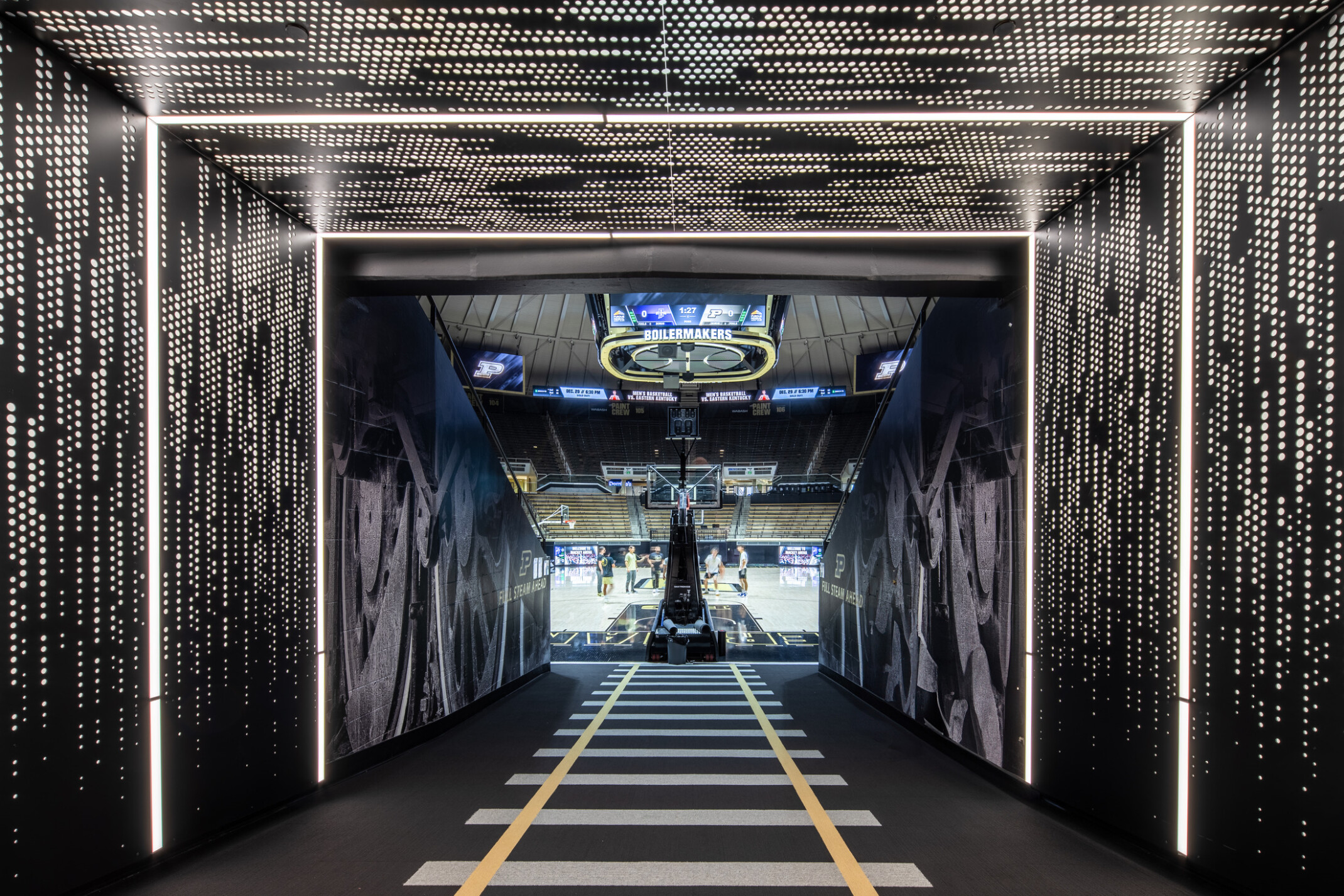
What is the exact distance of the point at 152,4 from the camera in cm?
204

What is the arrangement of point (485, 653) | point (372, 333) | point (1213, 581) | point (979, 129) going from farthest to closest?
point (485, 653), point (372, 333), point (979, 129), point (1213, 581)

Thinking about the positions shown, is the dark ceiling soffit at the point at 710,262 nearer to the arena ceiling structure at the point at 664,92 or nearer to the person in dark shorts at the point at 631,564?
the arena ceiling structure at the point at 664,92

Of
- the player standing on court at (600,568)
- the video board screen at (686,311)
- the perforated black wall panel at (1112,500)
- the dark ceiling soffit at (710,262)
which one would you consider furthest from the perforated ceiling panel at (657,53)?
the player standing on court at (600,568)

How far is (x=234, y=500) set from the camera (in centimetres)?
310

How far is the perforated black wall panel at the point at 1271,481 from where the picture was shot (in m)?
2.04

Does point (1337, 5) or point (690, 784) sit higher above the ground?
point (1337, 5)

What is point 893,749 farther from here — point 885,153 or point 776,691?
point 885,153

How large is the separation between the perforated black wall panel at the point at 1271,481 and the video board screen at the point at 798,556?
22.9 m

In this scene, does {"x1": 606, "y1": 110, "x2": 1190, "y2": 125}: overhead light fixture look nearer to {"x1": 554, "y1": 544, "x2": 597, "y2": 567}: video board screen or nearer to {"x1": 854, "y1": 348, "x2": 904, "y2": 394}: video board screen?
{"x1": 854, "y1": 348, "x2": 904, "y2": 394}: video board screen

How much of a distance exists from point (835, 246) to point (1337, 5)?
7.49ft

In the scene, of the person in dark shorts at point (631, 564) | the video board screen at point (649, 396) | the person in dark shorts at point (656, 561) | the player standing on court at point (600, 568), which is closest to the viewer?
the player standing on court at point (600, 568)

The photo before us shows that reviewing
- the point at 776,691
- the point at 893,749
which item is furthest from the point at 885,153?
the point at 776,691

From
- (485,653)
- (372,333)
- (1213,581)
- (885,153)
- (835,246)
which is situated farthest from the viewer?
(485,653)

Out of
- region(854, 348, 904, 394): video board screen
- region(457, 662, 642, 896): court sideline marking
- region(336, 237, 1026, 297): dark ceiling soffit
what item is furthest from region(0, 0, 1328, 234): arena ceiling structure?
region(854, 348, 904, 394): video board screen
